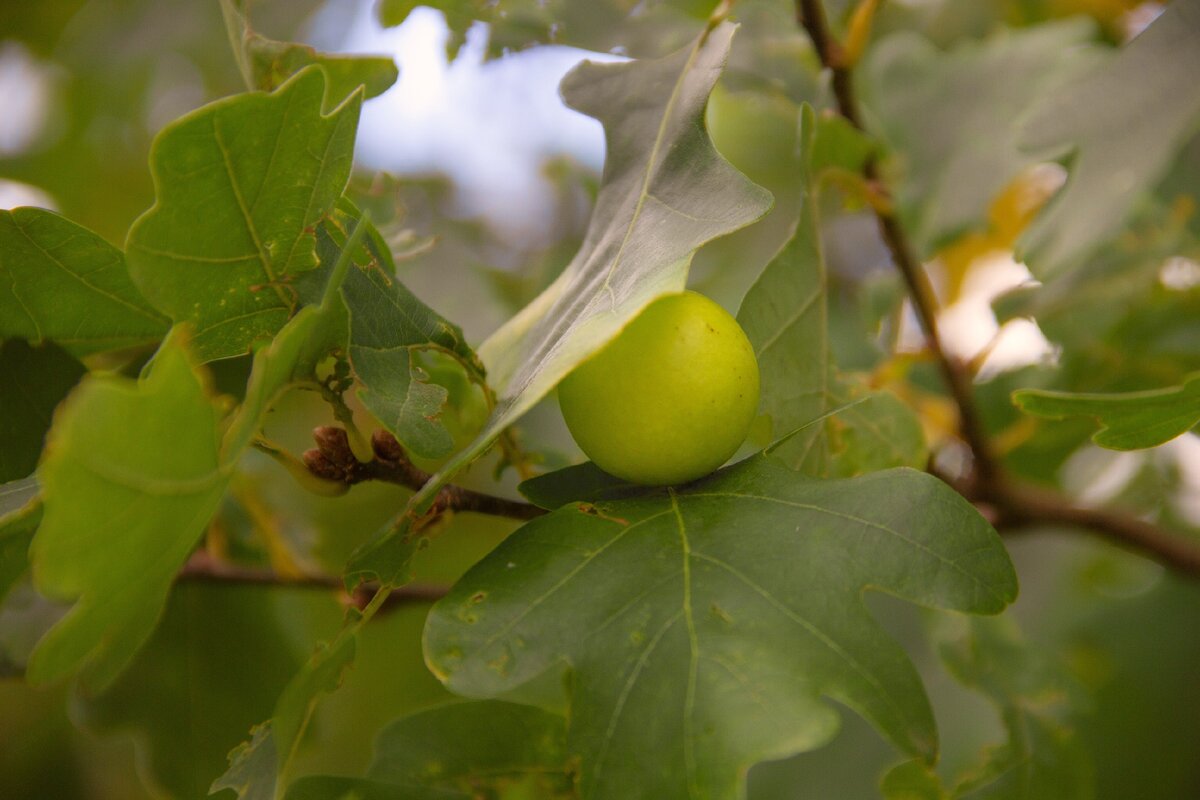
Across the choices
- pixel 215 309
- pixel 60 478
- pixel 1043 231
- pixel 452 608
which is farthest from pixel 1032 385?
pixel 60 478

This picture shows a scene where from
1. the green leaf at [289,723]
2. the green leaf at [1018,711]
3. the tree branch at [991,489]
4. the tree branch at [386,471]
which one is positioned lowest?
the green leaf at [1018,711]

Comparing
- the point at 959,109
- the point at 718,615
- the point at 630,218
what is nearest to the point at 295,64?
the point at 630,218

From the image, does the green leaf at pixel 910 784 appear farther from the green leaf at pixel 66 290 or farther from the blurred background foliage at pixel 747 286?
the green leaf at pixel 66 290

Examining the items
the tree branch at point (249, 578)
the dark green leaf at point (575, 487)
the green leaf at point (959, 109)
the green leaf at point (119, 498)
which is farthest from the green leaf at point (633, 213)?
the green leaf at point (959, 109)

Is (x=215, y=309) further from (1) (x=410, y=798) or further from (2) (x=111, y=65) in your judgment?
(2) (x=111, y=65)

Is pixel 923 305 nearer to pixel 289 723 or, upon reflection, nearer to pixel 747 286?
pixel 747 286
